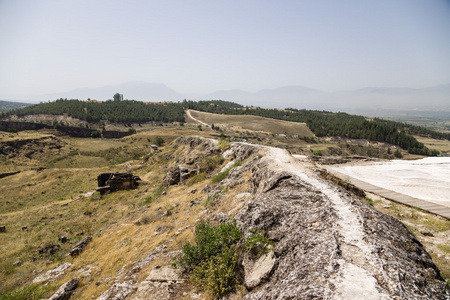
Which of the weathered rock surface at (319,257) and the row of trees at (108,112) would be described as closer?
the weathered rock surface at (319,257)

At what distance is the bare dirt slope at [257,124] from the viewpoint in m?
136

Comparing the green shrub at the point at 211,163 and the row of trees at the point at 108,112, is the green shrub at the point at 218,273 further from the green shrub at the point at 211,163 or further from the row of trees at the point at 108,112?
the row of trees at the point at 108,112

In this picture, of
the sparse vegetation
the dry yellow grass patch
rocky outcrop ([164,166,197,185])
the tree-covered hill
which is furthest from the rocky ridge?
the dry yellow grass patch

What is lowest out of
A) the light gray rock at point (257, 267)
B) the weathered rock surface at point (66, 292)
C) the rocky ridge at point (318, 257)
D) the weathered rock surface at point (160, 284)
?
the weathered rock surface at point (66, 292)

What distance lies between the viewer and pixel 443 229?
7.45m

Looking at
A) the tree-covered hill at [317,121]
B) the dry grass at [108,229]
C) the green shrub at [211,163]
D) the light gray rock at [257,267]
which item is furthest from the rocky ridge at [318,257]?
the tree-covered hill at [317,121]

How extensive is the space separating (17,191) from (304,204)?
45.9 meters

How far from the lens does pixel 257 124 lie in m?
147

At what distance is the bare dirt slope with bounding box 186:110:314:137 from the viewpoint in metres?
136

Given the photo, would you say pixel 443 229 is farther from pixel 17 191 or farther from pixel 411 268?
pixel 17 191

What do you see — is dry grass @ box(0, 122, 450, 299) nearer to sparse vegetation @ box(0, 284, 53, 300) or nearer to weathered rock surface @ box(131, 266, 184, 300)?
sparse vegetation @ box(0, 284, 53, 300)

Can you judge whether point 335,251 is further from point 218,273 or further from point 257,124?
point 257,124

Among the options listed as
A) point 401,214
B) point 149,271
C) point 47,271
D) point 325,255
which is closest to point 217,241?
point 149,271

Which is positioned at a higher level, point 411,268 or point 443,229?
point 411,268
